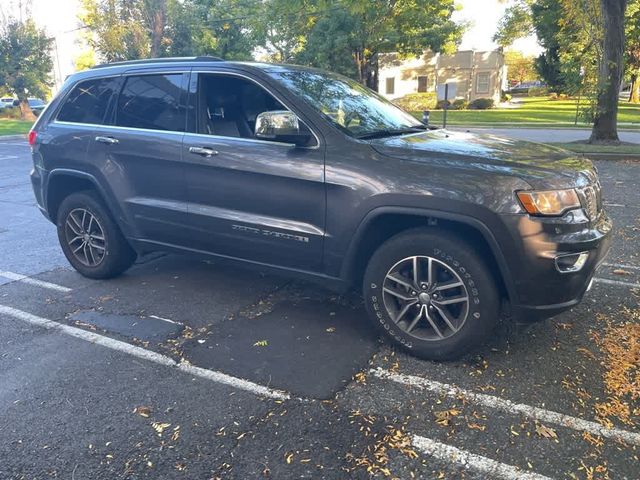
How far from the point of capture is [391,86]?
4622 cm

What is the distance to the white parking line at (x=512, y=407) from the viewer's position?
8.86 feet

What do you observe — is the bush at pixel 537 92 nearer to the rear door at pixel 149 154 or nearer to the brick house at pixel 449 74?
the brick house at pixel 449 74

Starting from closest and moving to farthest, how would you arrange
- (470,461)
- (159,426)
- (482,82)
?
(470,461)
(159,426)
(482,82)

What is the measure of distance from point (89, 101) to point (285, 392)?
3.35 meters

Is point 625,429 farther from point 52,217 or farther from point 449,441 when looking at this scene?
point 52,217

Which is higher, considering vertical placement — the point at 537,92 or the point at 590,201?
the point at 537,92

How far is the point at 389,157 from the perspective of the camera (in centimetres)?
341

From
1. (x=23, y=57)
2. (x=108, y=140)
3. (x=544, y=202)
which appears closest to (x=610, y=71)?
(x=544, y=202)

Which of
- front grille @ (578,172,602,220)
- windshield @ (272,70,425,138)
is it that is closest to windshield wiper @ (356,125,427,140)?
windshield @ (272,70,425,138)

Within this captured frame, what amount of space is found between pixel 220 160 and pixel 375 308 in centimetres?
159

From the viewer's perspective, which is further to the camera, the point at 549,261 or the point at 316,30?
the point at 316,30

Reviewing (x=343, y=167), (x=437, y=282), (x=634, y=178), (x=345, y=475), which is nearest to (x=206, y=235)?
(x=343, y=167)

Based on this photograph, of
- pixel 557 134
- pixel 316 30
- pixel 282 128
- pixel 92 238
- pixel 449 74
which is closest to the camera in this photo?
pixel 282 128

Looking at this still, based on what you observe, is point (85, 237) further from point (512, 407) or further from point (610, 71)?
point (610, 71)
